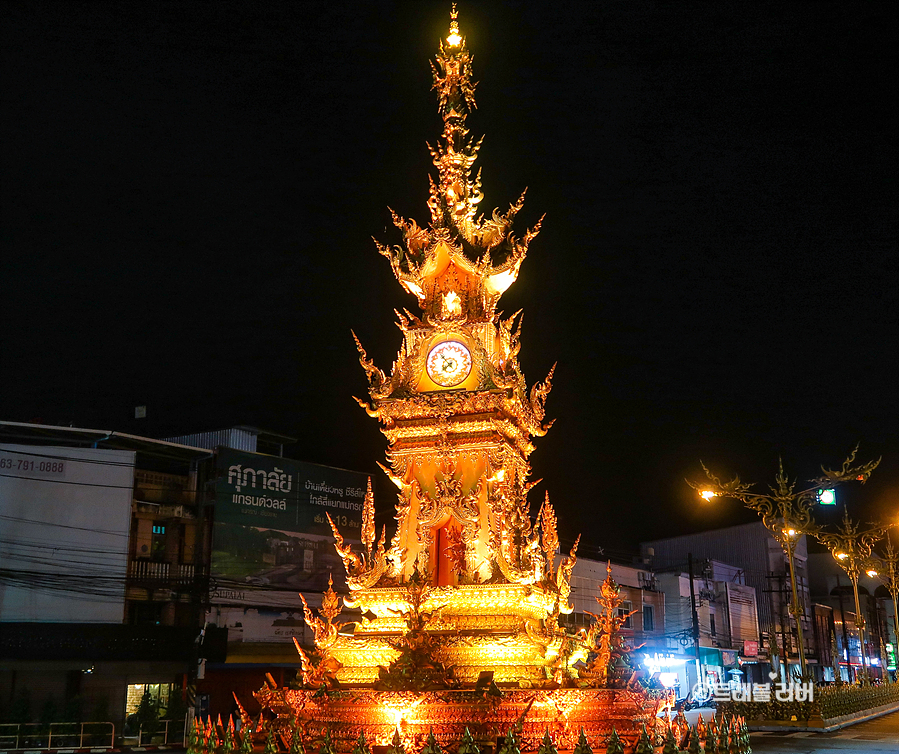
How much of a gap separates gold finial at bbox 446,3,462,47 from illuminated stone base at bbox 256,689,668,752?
14.1 meters

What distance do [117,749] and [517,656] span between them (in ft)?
61.6

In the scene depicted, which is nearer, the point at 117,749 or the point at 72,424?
the point at 117,749

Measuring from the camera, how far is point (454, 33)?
20.5 m

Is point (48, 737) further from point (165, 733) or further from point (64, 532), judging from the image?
point (64, 532)

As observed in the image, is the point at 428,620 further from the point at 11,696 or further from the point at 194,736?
the point at 11,696

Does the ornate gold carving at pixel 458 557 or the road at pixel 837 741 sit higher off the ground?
the ornate gold carving at pixel 458 557

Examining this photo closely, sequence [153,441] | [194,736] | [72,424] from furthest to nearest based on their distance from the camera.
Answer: [72,424] → [153,441] → [194,736]

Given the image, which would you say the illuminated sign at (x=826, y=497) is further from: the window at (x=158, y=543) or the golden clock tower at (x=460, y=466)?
the window at (x=158, y=543)

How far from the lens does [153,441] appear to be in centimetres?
3716

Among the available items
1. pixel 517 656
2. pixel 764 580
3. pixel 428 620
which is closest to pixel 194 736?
pixel 428 620

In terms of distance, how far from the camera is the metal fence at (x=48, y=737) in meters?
26.4

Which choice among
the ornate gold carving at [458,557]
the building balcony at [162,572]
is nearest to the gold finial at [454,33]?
the ornate gold carving at [458,557]

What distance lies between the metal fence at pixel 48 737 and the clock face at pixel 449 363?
16.7 meters

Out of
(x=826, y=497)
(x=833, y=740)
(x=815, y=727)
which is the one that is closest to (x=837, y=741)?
(x=833, y=740)
